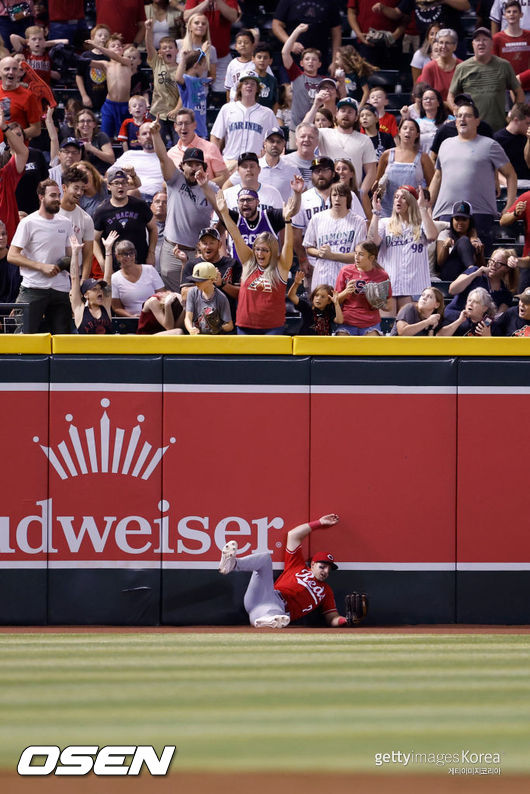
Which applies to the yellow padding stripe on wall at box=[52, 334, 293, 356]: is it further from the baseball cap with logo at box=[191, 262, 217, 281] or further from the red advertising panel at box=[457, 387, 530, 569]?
the red advertising panel at box=[457, 387, 530, 569]

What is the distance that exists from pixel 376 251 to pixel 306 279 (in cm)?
184

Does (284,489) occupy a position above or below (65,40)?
below

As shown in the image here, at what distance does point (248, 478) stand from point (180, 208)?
403cm

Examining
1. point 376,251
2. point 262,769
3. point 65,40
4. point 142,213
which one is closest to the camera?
point 262,769

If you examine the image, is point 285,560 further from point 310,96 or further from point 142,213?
point 310,96

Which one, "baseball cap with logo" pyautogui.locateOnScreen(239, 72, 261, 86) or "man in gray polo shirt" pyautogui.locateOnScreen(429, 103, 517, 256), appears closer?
"man in gray polo shirt" pyautogui.locateOnScreen(429, 103, 517, 256)

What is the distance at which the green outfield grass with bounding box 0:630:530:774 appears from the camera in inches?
282

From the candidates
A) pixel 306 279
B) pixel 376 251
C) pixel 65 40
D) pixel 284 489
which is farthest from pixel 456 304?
pixel 65 40

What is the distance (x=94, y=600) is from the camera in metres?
10.3

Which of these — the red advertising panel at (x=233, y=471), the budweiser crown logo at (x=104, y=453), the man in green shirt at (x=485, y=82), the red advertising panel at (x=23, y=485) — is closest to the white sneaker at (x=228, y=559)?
the red advertising panel at (x=233, y=471)

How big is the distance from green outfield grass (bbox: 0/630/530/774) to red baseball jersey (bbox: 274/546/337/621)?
0.24 meters

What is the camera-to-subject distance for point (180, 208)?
13266 millimetres

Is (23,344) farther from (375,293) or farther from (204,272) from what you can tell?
(375,293)

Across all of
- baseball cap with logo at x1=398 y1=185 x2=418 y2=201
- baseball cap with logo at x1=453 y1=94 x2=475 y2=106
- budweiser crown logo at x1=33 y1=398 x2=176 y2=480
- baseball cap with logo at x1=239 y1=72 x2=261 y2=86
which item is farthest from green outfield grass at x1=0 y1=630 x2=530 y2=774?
baseball cap with logo at x1=239 y1=72 x2=261 y2=86
